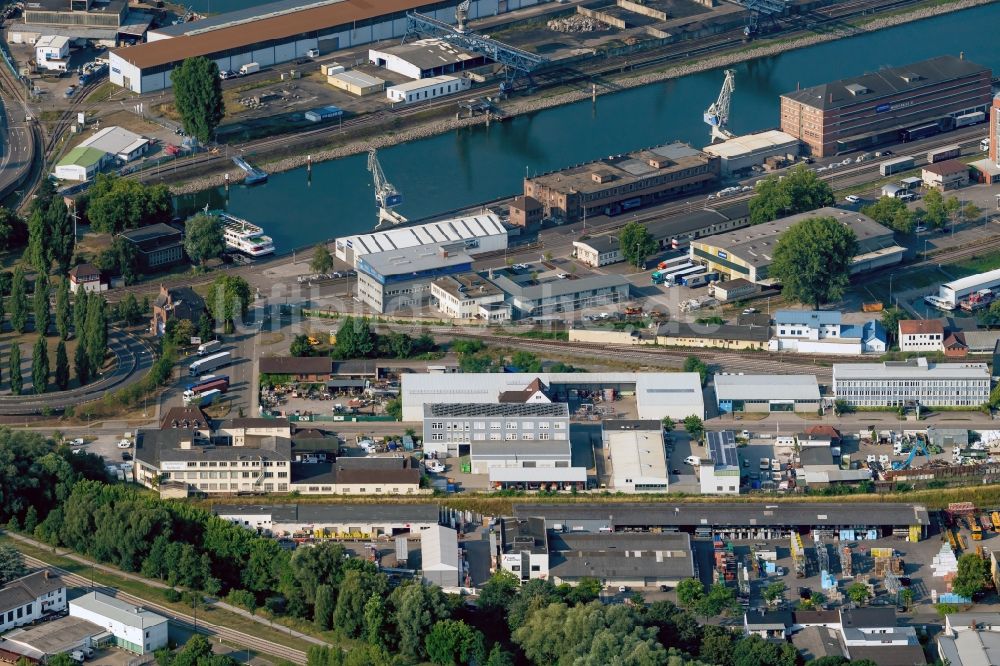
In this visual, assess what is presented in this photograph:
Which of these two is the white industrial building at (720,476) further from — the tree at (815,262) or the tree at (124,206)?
the tree at (124,206)

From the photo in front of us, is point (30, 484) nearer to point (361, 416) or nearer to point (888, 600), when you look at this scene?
point (361, 416)

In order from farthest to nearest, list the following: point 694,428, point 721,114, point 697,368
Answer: point 721,114, point 697,368, point 694,428

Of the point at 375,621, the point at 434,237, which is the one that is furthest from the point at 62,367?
the point at 375,621

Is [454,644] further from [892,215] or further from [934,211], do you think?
[934,211]

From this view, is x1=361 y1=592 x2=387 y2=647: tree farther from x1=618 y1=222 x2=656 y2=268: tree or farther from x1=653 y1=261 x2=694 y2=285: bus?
x1=618 y1=222 x2=656 y2=268: tree

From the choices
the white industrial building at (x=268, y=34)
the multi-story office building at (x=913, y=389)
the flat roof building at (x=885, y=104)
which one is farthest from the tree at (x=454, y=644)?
the white industrial building at (x=268, y=34)

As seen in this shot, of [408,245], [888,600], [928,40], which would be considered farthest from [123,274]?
[928,40]
